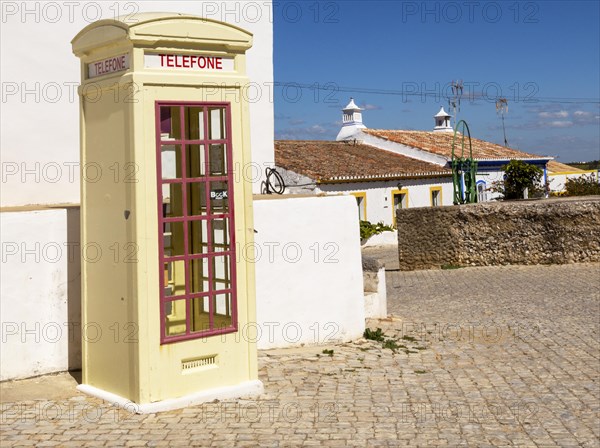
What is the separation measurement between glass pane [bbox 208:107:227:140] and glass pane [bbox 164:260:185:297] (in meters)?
1.06

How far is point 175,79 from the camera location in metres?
5.94

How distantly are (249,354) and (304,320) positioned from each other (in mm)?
1922

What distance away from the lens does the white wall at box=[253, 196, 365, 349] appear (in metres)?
8.09

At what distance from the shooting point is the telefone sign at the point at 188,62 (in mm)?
5883

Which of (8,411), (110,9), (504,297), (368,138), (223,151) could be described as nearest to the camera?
(8,411)

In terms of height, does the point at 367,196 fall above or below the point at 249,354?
above

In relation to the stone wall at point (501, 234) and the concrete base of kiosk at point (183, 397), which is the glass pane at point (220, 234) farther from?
the stone wall at point (501, 234)

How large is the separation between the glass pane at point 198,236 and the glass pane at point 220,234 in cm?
12

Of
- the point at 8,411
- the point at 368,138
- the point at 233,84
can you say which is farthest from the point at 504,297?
the point at 368,138

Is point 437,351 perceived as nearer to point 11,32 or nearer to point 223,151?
point 223,151

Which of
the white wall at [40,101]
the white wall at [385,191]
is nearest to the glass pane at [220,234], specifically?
the white wall at [40,101]

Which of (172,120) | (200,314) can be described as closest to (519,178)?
(172,120)

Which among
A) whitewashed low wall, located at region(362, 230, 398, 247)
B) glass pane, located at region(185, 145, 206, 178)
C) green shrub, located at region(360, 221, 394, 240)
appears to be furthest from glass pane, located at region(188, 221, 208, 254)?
whitewashed low wall, located at region(362, 230, 398, 247)

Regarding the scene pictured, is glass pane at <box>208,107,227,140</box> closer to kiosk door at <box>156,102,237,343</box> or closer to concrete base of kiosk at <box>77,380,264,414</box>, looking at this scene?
kiosk door at <box>156,102,237,343</box>
